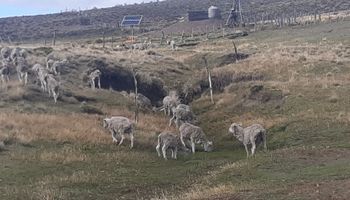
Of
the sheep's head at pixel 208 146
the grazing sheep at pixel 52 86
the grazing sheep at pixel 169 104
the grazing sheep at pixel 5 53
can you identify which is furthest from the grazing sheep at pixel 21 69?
the sheep's head at pixel 208 146

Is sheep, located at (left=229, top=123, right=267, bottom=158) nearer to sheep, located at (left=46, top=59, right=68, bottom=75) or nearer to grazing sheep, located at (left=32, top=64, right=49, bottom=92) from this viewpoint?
grazing sheep, located at (left=32, top=64, right=49, bottom=92)

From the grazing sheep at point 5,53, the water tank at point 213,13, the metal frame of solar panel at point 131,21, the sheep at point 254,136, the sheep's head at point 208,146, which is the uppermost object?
the grazing sheep at point 5,53

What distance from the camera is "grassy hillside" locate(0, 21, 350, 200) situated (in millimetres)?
24906

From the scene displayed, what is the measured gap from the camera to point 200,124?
45562mm

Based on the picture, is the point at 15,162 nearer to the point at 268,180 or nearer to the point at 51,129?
the point at 51,129

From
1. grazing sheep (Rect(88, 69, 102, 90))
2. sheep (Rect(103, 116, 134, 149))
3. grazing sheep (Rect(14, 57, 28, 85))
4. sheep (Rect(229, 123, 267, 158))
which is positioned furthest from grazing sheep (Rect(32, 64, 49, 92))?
sheep (Rect(229, 123, 267, 158))

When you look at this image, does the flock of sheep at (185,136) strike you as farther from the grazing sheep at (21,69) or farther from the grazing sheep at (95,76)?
the grazing sheep at (95,76)

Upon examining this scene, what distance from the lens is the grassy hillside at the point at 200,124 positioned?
981 inches

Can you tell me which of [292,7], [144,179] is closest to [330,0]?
[292,7]

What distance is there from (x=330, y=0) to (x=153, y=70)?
138099mm

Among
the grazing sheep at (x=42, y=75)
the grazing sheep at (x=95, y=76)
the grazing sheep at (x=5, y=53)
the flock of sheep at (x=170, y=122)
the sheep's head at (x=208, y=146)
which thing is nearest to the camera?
the flock of sheep at (x=170, y=122)

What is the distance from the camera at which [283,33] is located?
355 feet

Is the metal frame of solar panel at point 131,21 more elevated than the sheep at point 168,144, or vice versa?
the sheep at point 168,144

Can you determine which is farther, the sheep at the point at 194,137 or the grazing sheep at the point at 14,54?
the grazing sheep at the point at 14,54
